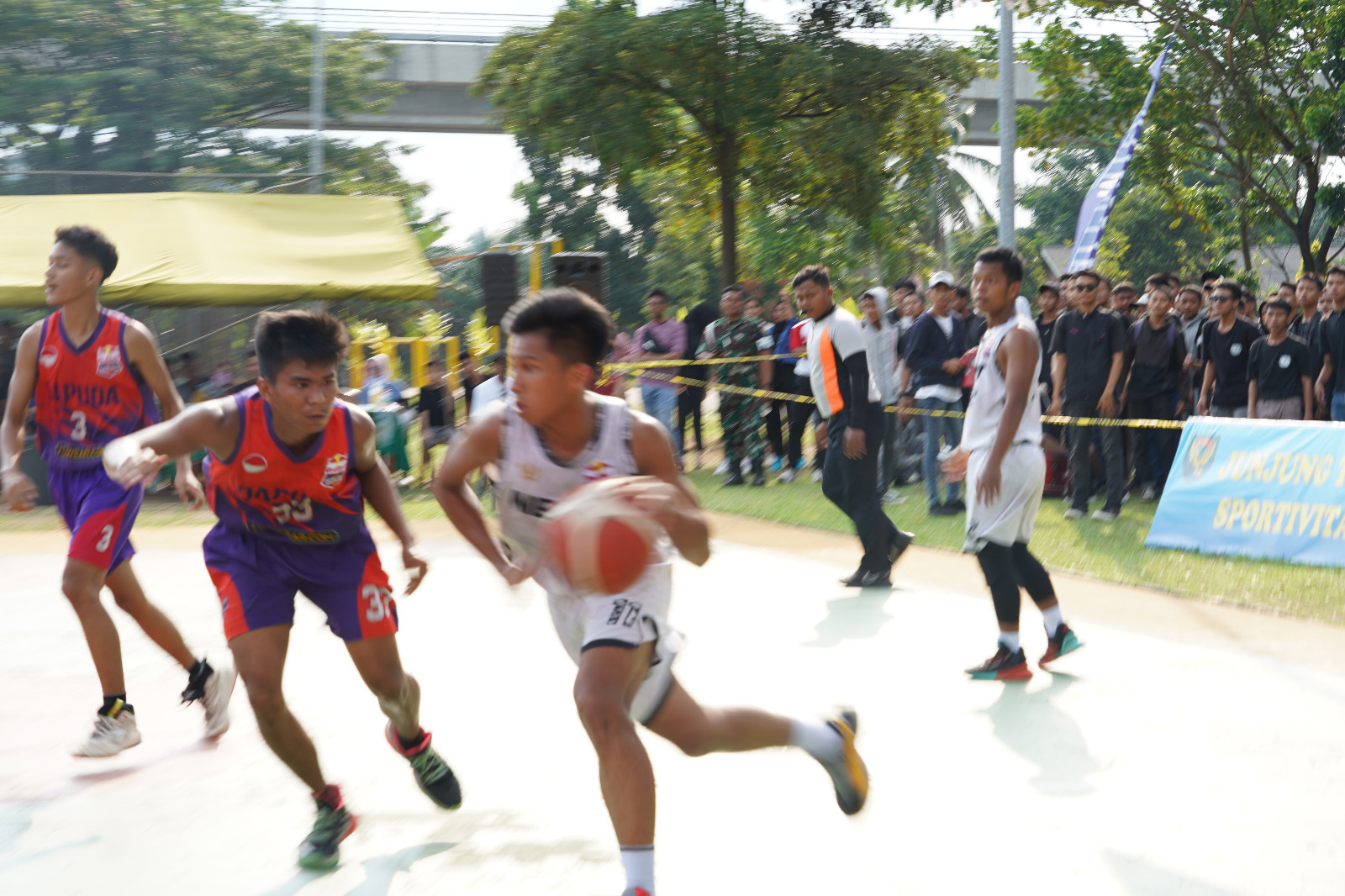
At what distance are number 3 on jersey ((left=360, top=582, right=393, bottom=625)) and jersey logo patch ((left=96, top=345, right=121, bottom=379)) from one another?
1.95m

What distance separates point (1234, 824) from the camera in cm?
420

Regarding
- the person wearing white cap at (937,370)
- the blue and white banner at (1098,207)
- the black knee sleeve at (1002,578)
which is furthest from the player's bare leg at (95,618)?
the blue and white banner at (1098,207)

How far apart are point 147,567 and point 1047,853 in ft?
27.2

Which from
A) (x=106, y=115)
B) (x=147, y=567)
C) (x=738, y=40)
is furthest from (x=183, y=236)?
(x=106, y=115)

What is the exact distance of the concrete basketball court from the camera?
12.8 feet

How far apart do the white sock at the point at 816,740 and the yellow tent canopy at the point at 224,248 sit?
13116 mm

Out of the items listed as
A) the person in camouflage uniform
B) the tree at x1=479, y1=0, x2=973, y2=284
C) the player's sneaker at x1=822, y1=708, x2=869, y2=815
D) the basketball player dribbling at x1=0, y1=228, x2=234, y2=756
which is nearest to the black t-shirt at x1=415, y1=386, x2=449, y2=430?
the person in camouflage uniform

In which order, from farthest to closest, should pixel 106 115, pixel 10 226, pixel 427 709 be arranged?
pixel 106 115
pixel 10 226
pixel 427 709

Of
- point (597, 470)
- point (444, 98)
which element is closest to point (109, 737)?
point (597, 470)

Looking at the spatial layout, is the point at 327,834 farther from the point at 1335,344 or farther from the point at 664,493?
the point at 1335,344

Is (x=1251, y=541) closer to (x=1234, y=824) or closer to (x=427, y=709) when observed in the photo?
(x=1234, y=824)

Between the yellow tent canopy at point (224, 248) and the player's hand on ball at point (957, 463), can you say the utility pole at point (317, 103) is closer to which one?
the yellow tent canopy at point (224, 248)

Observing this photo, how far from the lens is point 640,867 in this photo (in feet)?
10.8

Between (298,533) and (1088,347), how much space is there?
884 centimetres
